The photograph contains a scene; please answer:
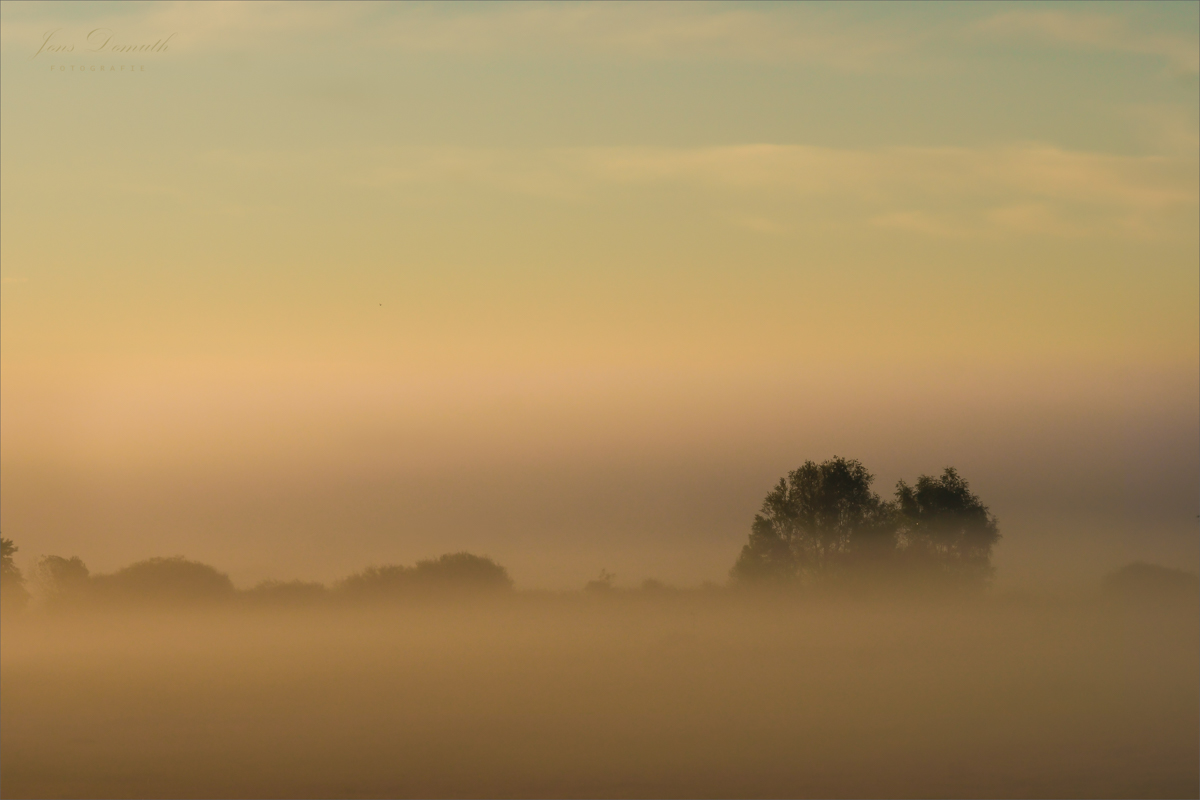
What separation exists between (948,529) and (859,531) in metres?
6.18

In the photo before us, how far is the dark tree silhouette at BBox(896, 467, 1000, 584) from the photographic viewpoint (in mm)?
83250

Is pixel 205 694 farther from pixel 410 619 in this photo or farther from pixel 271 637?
pixel 410 619

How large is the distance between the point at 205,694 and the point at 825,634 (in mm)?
34988

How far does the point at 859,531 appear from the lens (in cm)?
8281

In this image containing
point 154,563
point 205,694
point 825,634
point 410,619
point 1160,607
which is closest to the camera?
point 205,694

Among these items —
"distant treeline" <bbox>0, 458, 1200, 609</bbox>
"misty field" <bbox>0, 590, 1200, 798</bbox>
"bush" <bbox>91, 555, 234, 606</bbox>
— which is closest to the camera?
"misty field" <bbox>0, 590, 1200, 798</bbox>

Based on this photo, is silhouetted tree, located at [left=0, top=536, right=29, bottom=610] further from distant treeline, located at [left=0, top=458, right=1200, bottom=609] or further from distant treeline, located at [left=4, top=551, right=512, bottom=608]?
distant treeline, located at [left=0, top=458, right=1200, bottom=609]

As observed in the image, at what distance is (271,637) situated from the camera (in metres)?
87.3

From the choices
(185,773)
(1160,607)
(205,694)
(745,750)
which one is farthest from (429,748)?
(1160,607)

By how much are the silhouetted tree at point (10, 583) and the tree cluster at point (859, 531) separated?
52.5 metres

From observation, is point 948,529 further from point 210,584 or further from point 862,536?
point 210,584

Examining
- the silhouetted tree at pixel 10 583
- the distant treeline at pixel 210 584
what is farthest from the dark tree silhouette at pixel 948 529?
the silhouetted tree at pixel 10 583

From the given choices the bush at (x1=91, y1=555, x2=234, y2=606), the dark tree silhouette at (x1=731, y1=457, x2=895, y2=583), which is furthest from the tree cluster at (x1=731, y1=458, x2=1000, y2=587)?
the bush at (x1=91, y1=555, x2=234, y2=606)

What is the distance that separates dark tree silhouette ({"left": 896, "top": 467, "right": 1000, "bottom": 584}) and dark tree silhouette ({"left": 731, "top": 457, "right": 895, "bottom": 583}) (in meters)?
1.70
